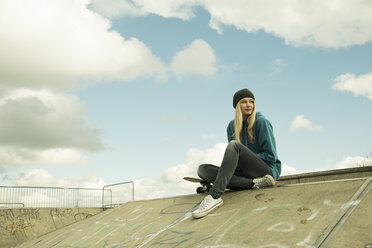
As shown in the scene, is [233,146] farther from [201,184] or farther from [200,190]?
[200,190]

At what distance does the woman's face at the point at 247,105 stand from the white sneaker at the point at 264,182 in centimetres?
85

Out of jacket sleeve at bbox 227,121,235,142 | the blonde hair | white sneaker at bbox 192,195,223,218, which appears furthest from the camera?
jacket sleeve at bbox 227,121,235,142

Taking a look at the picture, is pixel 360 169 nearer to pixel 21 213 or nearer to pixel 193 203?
pixel 193 203

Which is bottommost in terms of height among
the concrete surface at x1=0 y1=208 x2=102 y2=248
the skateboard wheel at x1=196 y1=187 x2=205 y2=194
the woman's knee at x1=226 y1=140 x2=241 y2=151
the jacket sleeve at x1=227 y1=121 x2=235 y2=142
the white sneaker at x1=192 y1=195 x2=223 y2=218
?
the concrete surface at x1=0 y1=208 x2=102 y2=248

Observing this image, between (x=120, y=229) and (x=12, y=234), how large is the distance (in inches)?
285

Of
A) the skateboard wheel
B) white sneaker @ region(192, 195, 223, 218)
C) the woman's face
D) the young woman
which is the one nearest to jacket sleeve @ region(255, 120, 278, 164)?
the young woman

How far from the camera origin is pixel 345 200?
116 inches

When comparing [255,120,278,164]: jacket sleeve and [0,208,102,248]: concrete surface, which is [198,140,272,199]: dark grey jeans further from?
[0,208,102,248]: concrete surface

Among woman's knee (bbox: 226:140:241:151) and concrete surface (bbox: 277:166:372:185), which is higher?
woman's knee (bbox: 226:140:241:151)

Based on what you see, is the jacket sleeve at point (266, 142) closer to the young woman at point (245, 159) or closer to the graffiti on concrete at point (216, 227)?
the young woman at point (245, 159)

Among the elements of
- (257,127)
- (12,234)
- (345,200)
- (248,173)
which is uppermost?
(257,127)

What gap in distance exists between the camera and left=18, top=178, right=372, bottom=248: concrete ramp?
8.29 feet

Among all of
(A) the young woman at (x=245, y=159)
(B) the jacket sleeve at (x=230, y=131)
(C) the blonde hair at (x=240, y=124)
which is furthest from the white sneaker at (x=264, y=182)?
(B) the jacket sleeve at (x=230, y=131)

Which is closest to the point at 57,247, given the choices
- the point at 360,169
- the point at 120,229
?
the point at 120,229
